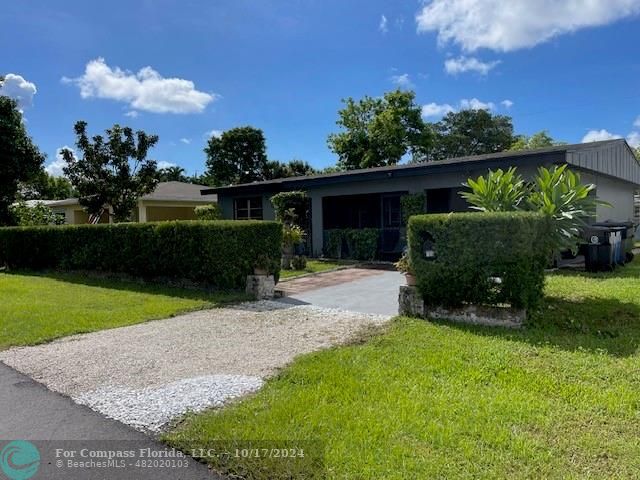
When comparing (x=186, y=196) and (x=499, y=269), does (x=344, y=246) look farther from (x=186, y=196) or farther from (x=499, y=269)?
(x=186, y=196)

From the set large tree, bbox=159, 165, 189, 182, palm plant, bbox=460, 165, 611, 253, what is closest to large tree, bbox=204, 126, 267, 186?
large tree, bbox=159, 165, 189, 182

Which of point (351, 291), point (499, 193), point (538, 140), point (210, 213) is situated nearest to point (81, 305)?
point (351, 291)

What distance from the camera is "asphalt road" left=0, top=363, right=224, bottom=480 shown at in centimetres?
263

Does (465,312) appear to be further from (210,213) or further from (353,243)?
(210,213)

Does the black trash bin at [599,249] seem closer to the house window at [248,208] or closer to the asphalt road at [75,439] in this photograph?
the asphalt road at [75,439]

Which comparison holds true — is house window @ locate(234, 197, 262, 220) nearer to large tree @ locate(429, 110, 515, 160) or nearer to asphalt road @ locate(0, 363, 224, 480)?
asphalt road @ locate(0, 363, 224, 480)

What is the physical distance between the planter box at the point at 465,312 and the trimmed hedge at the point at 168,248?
3267 millimetres

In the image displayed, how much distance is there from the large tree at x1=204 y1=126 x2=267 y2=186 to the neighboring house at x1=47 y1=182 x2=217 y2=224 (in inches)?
642

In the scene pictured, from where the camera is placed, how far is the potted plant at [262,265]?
8.58 m

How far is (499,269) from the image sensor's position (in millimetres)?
Result: 5512

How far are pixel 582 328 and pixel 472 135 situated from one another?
40.4 meters

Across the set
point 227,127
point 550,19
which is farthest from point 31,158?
point 227,127

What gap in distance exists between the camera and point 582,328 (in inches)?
212

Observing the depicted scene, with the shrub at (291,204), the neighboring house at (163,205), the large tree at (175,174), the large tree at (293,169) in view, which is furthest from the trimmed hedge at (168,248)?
the large tree at (175,174)
